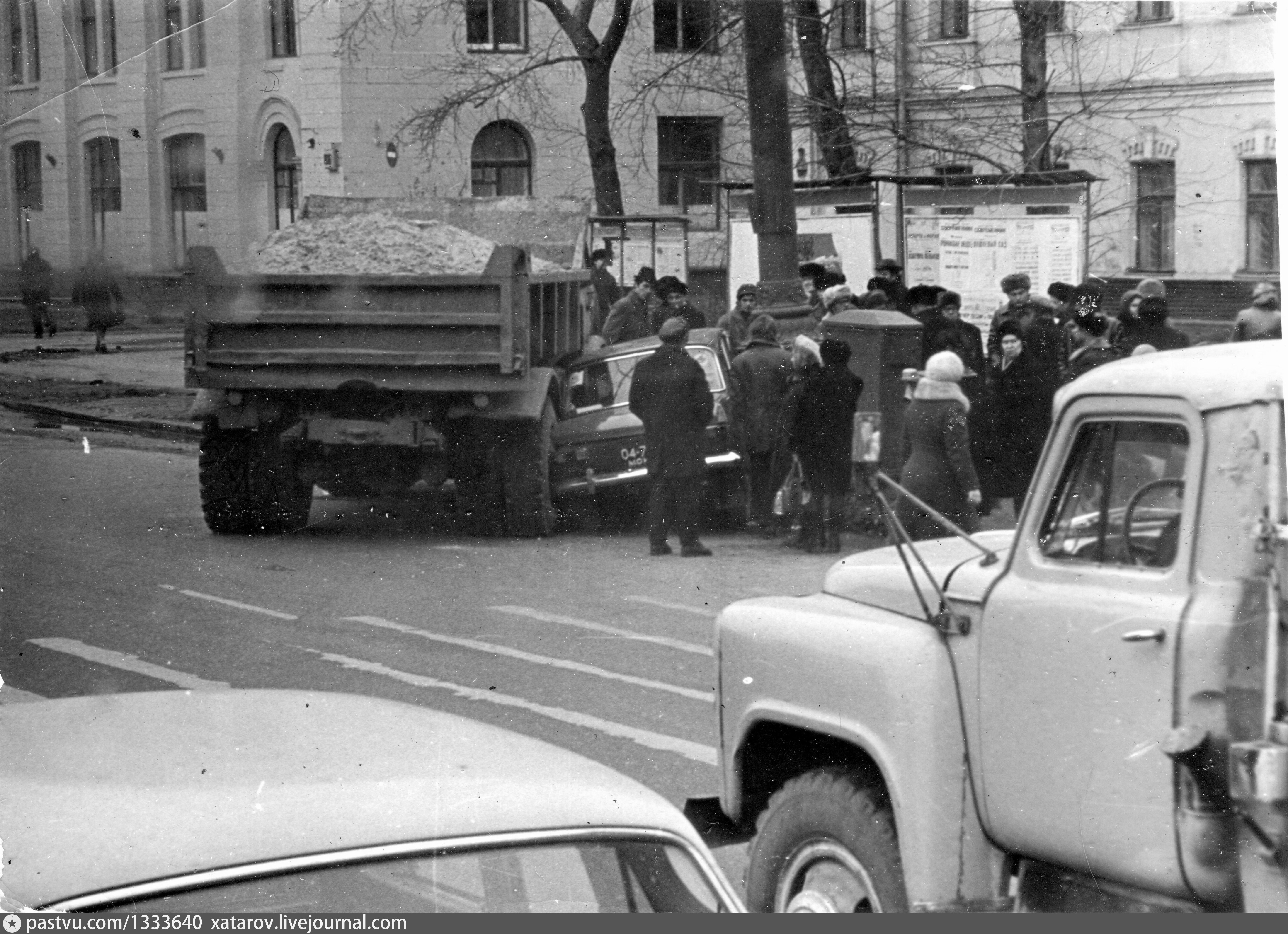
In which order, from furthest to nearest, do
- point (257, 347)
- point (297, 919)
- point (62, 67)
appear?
point (257, 347) → point (62, 67) → point (297, 919)

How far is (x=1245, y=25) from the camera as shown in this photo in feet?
13.6

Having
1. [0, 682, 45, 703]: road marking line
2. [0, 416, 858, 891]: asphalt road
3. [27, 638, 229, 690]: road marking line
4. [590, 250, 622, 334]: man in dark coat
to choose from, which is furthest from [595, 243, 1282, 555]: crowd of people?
[0, 682, 45, 703]: road marking line

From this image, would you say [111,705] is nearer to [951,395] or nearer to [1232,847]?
[1232,847]

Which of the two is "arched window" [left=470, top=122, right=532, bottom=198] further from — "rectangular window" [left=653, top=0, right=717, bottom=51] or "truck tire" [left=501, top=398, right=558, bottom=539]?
"truck tire" [left=501, top=398, right=558, bottom=539]

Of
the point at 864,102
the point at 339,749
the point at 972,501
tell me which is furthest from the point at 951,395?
the point at 864,102

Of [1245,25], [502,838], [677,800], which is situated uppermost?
[1245,25]

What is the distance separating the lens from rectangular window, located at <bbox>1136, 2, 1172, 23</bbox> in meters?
4.91

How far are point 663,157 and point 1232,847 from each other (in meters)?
6.78

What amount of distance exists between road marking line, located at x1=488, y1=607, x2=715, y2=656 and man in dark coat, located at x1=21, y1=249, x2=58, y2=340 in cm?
229

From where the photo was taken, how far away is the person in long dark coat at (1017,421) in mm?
3525

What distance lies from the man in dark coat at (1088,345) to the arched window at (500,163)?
3078 mm

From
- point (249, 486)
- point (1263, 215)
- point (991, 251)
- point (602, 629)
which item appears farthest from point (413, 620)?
point (991, 251)

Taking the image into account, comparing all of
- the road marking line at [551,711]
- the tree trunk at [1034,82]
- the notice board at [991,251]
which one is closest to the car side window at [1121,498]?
the road marking line at [551,711]

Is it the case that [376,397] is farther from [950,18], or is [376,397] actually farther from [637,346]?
[950,18]
